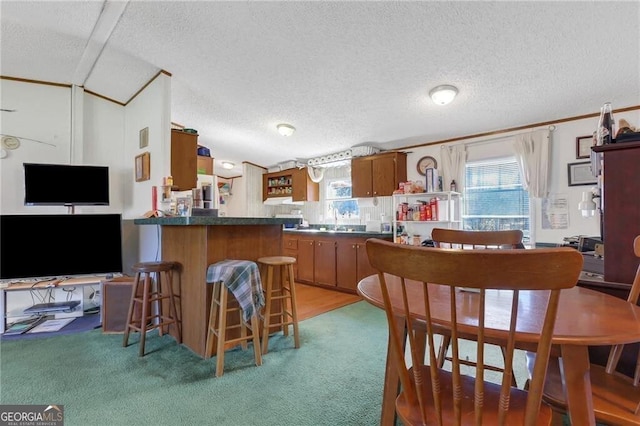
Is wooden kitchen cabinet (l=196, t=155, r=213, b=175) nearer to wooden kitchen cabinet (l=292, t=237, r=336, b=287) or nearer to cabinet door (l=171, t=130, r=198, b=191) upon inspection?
cabinet door (l=171, t=130, r=198, b=191)

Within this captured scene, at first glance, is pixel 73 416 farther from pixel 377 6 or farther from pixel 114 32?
pixel 377 6

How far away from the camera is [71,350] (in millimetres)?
2348

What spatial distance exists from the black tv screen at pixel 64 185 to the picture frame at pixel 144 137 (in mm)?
483

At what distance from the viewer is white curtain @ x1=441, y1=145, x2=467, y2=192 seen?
3.78 meters

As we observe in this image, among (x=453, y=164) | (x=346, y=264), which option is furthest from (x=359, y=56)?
(x=346, y=264)

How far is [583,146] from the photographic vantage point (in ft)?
9.85

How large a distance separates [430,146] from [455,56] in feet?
5.96

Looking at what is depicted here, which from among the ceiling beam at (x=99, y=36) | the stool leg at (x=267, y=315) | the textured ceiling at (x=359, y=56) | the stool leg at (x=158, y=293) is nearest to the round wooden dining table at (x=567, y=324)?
the stool leg at (x=267, y=315)

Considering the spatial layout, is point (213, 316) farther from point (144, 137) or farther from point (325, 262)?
point (325, 262)

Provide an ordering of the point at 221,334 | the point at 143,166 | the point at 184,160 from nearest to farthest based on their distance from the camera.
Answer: the point at 221,334 < the point at 143,166 < the point at 184,160

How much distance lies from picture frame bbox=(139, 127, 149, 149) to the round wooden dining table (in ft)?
10.9

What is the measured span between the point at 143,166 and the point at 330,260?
2.83 m

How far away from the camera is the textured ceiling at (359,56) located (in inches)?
80.4

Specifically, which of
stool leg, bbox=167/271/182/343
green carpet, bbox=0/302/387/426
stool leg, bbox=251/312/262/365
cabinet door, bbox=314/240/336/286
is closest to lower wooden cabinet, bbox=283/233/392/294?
cabinet door, bbox=314/240/336/286
